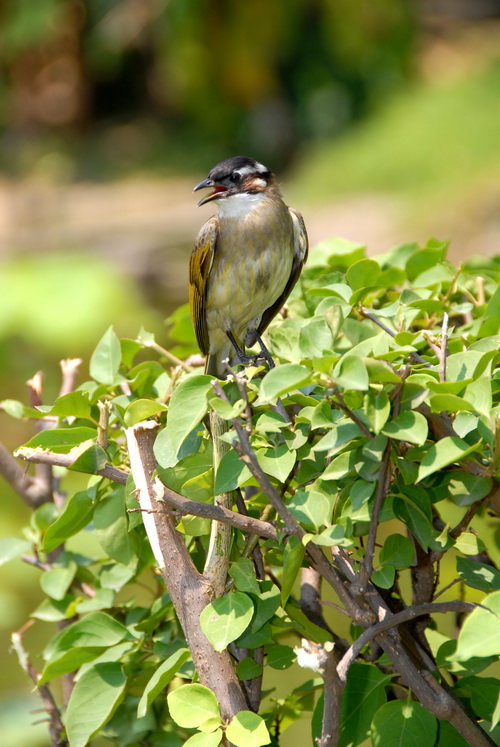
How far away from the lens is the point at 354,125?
1148 cm

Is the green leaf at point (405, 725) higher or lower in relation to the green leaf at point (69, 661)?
lower

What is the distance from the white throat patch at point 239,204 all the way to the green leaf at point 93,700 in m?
1.28

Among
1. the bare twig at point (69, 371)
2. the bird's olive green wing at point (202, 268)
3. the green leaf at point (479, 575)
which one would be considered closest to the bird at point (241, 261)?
the bird's olive green wing at point (202, 268)

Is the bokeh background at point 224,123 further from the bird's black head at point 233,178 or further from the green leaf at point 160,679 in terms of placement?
the green leaf at point 160,679

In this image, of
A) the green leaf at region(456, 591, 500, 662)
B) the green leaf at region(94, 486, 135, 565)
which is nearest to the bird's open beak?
the green leaf at region(94, 486, 135, 565)

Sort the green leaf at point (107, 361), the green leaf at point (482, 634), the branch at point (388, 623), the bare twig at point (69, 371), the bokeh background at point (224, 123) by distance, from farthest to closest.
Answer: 1. the bokeh background at point (224, 123)
2. the bare twig at point (69, 371)
3. the green leaf at point (107, 361)
4. the branch at point (388, 623)
5. the green leaf at point (482, 634)

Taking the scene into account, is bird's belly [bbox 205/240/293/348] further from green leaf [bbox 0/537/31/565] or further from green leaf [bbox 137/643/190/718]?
green leaf [bbox 137/643/190/718]

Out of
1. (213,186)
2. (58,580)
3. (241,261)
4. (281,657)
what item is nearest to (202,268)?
(241,261)

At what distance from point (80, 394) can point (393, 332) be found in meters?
0.40

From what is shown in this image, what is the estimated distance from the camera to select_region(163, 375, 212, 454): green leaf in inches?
40.7

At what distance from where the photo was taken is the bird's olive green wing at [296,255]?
2182 mm

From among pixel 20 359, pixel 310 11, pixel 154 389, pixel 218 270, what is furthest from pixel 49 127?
pixel 154 389

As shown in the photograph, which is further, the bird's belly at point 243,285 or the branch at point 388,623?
the bird's belly at point 243,285

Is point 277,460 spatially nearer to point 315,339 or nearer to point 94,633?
point 315,339
